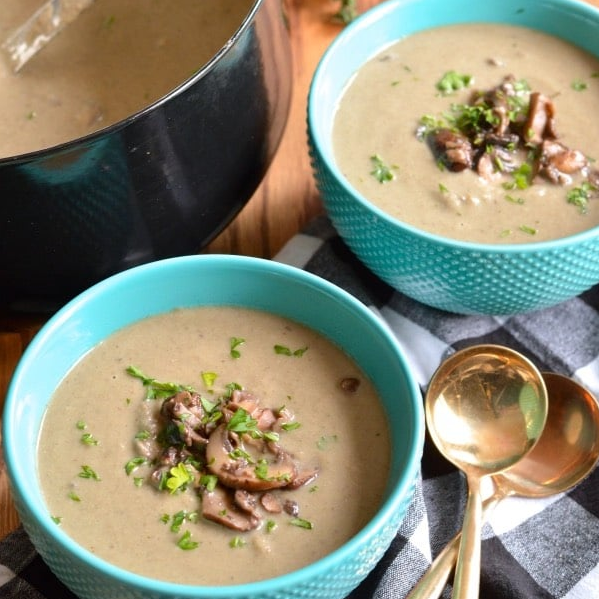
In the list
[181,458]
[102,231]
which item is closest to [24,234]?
[102,231]

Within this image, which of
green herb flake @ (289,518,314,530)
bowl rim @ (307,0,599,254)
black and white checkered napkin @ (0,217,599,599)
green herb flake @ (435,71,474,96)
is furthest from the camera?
green herb flake @ (435,71,474,96)

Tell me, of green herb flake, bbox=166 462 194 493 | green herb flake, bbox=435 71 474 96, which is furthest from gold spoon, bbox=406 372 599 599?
green herb flake, bbox=435 71 474 96

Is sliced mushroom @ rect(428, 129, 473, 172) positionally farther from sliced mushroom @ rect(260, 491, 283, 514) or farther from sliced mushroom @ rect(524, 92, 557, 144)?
sliced mushroom @ rect(260, 491, 283, 514)

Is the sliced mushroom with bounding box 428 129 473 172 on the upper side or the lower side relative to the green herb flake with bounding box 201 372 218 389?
upper

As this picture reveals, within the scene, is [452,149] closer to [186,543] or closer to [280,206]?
[280,206]

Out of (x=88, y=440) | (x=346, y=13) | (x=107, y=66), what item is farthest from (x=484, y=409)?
(x=346, y=13)

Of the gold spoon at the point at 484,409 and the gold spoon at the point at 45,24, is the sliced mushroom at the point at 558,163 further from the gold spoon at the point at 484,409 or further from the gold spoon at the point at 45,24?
the gold spoon at the point at 45,24
